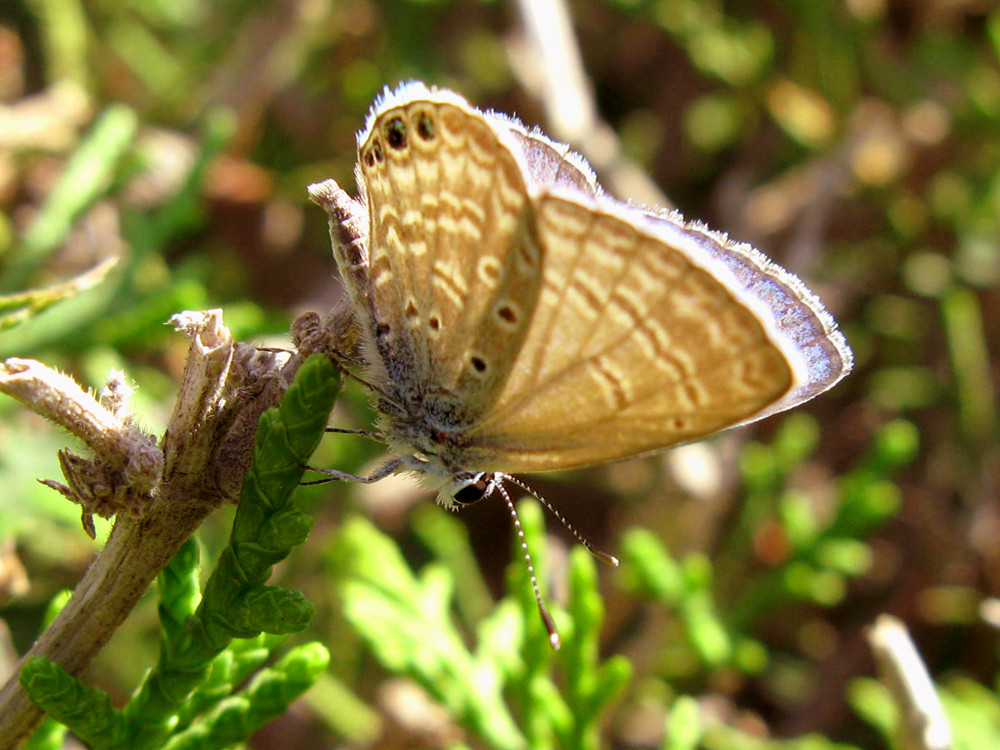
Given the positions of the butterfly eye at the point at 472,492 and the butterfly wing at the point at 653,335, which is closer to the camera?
the butterfly wing at the point at 653,335

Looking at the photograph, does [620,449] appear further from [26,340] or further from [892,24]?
[892,24]

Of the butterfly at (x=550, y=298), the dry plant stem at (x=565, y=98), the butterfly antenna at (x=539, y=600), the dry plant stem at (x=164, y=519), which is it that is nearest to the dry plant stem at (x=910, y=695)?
the butterfly at (x=550, y=298)

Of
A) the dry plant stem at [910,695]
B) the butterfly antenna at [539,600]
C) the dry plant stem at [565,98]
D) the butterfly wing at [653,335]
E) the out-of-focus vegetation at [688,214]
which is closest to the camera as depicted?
the butterfly wing at [653,335]

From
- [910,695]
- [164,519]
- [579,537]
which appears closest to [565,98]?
[579,537]

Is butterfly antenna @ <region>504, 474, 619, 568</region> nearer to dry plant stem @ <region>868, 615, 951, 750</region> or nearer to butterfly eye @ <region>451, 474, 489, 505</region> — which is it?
butterfly eye @ <region>451, 474, 489, 505</region>

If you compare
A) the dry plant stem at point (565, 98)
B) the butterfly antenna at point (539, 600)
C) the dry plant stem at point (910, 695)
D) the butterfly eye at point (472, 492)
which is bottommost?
the dry plant stem at point (910, 695)

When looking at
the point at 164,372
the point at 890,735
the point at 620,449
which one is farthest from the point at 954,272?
the point at 164,372

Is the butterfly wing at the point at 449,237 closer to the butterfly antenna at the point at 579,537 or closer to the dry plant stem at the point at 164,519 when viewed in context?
the butterfly antenna at the point at 579,537
